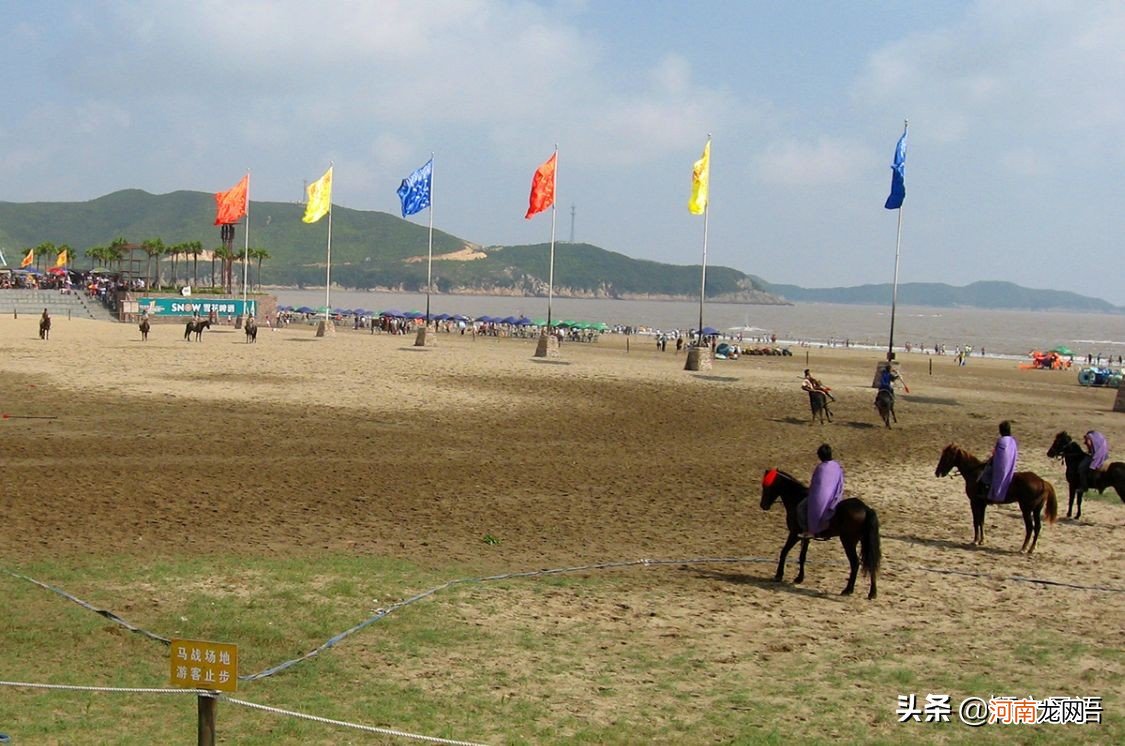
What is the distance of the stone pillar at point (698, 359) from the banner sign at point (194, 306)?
119ft

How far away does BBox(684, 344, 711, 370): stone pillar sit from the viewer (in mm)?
44031

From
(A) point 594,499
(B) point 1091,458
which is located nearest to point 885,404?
(B) point 1091,458

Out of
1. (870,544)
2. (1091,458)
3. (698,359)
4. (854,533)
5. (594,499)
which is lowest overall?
(594,499)

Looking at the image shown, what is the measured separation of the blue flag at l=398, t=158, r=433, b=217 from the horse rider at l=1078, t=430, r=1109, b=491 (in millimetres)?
40379

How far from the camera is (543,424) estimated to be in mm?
25266

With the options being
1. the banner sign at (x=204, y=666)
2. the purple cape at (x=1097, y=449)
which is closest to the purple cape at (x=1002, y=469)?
the purple cape at (x=1097, y=449)

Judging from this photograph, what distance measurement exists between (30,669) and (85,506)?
6.30 m

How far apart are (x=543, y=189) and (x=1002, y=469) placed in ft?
119

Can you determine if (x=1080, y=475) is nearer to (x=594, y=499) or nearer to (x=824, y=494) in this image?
(x=824, y=494)

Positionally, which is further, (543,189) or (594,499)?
(543,189)

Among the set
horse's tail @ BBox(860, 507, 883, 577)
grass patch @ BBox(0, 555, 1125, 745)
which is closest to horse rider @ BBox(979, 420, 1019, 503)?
horse's tail @ BBox(860, 507, 883, 577)

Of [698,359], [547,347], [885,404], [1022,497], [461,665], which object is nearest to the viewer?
[461,665]

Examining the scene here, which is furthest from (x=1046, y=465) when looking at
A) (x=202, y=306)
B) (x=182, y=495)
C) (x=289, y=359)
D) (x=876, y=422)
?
(x=202, y=306)

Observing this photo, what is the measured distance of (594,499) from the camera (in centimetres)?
1691
